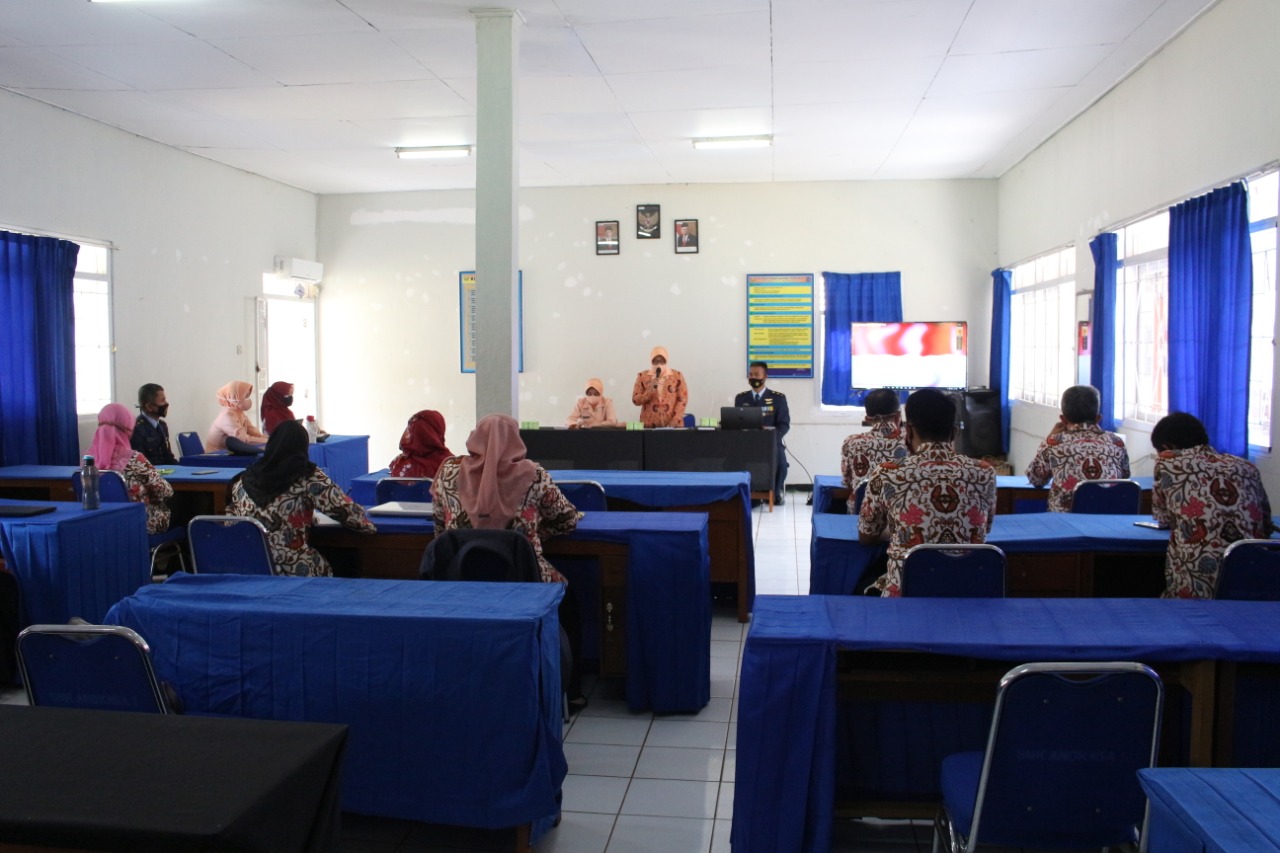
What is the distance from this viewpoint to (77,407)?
718cm

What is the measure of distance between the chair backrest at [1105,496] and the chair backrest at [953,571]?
1.67m

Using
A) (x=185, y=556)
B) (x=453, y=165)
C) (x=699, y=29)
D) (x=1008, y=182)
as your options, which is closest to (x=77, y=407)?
(x=185, y=556)

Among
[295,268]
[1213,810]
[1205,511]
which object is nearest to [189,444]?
[295,268]

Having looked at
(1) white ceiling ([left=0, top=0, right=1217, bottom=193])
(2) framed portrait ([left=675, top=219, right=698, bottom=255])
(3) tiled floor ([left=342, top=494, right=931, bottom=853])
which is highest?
(1) white ceiling ([left=0, top=0, right=1217, bottom=193])

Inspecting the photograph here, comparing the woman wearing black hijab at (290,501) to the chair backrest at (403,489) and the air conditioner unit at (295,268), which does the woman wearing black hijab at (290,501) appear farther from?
the air conditioner unit at (295,268)

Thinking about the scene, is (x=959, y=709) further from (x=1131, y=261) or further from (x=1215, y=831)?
(x=1131, y=261)

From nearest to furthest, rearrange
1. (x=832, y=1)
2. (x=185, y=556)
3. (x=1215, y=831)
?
(x=1215, y=831) < (x=832, y=1) < (x=185, y=556)

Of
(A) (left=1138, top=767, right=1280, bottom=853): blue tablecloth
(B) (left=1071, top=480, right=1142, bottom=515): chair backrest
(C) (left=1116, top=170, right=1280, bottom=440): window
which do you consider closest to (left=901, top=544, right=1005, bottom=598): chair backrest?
(A) (left=1138, top=767, right=1280, bottom=853): blue tablecloth

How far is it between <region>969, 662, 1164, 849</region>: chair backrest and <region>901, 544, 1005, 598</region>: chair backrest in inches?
40.8

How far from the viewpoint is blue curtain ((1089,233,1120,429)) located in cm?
645

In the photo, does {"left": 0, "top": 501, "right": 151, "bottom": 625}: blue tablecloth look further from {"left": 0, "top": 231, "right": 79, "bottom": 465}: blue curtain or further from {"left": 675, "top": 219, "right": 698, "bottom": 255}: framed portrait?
{"left": 675, "top": 219, "right": 698, "bottom": 255}: framed portrait

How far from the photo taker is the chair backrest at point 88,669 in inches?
89.7

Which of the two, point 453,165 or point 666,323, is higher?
point 453,165

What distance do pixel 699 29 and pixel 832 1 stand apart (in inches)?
30.5
